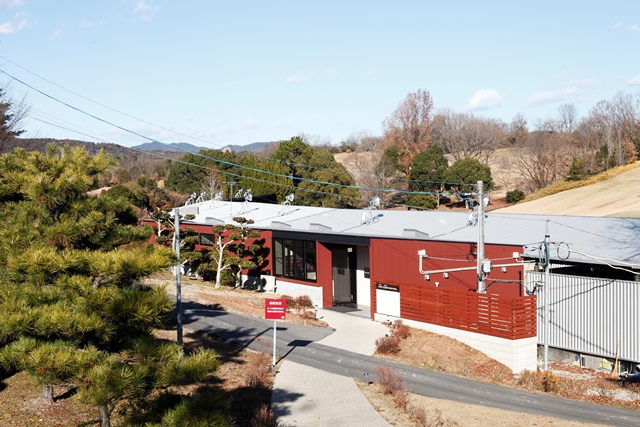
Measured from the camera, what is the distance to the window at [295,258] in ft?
109

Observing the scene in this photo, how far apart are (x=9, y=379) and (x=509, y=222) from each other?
20473 millimetres

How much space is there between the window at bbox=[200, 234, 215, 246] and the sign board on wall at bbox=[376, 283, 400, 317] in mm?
14492

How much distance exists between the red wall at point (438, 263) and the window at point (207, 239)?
13.6 meters

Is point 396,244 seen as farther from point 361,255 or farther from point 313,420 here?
point 313,420

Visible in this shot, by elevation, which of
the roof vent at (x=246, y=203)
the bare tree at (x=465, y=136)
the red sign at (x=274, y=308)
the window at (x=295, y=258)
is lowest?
the window at (x=295, y=258)

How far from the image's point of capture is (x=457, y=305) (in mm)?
23797

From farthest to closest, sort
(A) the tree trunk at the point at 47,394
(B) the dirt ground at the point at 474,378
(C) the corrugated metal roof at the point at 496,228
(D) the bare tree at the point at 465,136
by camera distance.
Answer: (D) the bare tree at the point at 465,136 < (C) the corrugated metal roof at the point at 496,228 < (B) the dirt ground at the point at 474,378 < (A) the tree trunk at the point at 47,394

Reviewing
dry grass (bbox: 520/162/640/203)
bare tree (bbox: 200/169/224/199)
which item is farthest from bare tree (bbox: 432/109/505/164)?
bare tree (bbox: 200/169/224/199)

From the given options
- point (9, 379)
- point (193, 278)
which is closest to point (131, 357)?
point (9, 379)

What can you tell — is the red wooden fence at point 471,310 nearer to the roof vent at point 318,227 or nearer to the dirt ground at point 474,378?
the dirt ground at point 474,378

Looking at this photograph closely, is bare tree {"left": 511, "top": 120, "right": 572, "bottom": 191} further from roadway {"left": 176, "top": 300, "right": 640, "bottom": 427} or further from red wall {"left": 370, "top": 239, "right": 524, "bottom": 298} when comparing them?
roadway {"left": 176, "top": 300, "right": 640, "bottom": 427}

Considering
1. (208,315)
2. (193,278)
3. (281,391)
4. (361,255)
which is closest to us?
(281,391)

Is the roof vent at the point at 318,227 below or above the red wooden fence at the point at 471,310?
above

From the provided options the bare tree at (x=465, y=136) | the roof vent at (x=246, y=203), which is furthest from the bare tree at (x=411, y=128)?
the roof vent at (x=246, y=203)
